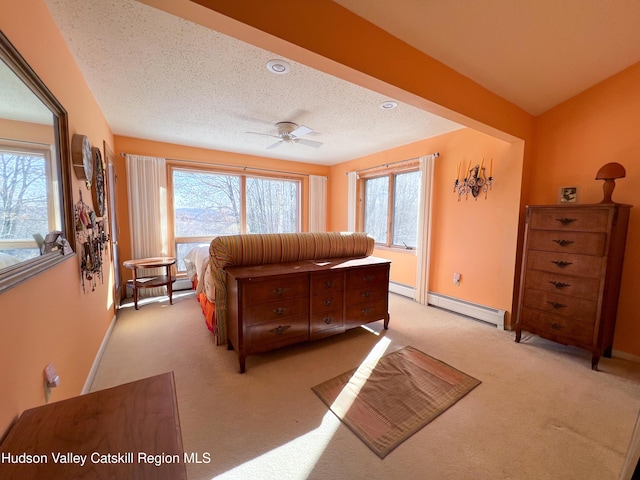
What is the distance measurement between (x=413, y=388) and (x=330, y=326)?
0.85 m

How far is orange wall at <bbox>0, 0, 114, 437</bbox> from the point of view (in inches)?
35.5

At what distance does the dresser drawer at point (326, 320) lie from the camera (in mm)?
2340

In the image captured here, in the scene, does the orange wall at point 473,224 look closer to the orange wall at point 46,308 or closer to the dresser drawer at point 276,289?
the dresser drawer at point 276,289

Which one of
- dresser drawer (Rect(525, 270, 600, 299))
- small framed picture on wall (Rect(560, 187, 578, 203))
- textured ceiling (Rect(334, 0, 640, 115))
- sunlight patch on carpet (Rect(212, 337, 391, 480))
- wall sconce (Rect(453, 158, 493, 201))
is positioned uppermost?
textured ceiling (Rect(334, 0, 640, 115))

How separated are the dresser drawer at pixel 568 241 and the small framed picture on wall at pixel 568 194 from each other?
0.51 meters

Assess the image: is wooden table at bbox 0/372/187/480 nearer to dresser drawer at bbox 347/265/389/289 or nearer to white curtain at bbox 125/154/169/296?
dresser drawer at bbox 347/265/389/289

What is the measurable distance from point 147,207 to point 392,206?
12.4 feet

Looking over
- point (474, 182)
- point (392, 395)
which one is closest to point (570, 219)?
point (474, 182)

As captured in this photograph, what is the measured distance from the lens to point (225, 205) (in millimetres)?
4602

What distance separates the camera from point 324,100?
8.29ft

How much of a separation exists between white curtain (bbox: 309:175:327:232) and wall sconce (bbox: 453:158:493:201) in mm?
2714

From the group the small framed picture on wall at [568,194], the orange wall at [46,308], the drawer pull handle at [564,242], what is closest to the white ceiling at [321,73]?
the orange wall at [46,308]

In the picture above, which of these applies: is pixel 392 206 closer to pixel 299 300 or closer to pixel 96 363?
pixel 299 300

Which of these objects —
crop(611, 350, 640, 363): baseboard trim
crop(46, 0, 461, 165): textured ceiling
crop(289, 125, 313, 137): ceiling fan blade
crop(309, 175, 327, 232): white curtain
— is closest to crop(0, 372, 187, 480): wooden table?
crop(46, 0, 461, 165): textured ceiling
